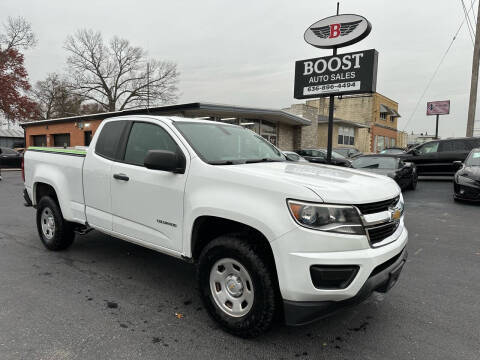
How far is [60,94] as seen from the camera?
46.8 m

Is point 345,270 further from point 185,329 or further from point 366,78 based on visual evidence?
point 366,78

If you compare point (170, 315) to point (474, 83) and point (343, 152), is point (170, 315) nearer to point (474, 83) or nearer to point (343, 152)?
point (474, 83)

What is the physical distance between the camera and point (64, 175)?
4.52 meters

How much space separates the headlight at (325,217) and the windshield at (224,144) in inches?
38.2

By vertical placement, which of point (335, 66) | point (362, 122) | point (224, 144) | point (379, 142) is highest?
point (362, 122)

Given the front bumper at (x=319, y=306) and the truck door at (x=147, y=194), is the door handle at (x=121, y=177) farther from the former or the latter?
the front bumper at (x=319, y=306)

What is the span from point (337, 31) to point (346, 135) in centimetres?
2686

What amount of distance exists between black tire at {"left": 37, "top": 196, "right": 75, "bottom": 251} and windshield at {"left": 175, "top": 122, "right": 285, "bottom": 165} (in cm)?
239

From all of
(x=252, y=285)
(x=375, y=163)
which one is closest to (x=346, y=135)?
(x=375, y=163)

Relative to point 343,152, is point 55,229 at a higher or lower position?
lower

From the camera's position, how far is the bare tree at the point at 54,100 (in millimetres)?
44812

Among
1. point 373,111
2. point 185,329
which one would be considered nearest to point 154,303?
point 185,329

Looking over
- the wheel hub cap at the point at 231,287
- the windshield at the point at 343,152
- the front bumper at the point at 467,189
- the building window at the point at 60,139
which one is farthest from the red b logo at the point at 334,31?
the building window at the point at 60,139

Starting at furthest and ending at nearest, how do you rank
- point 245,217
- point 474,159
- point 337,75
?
point 337,75
point 474,159
point 245,217
